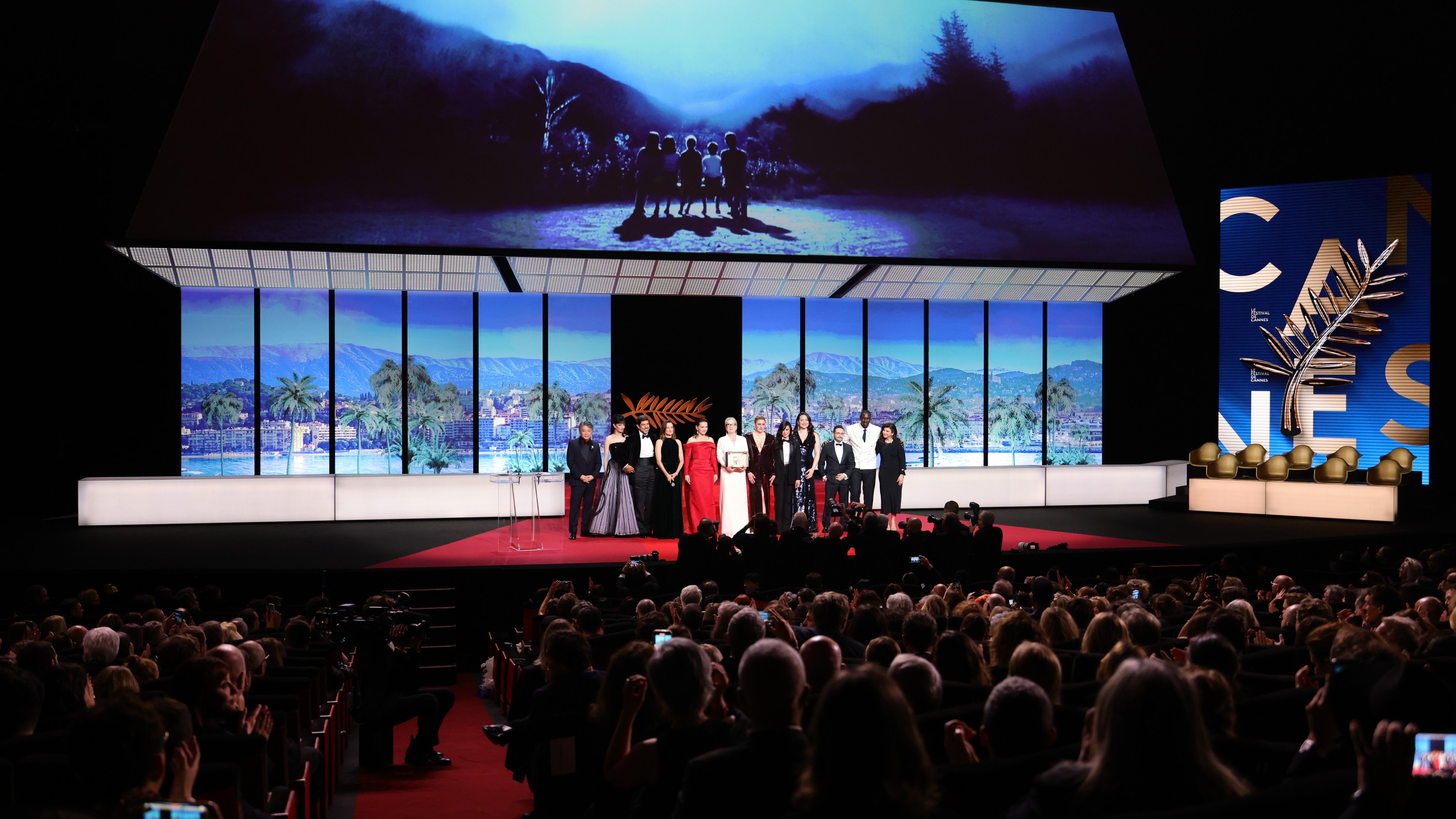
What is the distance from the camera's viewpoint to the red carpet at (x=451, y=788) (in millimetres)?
4680

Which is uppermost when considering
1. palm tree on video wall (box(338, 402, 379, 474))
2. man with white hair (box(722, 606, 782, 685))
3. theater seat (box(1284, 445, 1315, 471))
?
palm tree on video wall (box(338, 402, 379, 474))

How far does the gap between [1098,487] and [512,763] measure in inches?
491

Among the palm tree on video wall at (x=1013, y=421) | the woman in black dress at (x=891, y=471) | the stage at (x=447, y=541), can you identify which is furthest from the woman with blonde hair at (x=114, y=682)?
the palm tree on video wall at (x=1013, y=421)

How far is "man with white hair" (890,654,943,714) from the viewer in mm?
2684

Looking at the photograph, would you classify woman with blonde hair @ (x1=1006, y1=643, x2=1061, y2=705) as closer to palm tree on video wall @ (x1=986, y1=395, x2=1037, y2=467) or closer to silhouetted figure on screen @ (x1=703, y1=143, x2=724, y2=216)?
silhouetted figure on screen @ (x1=703, y1=143, x2=724, y2=216)

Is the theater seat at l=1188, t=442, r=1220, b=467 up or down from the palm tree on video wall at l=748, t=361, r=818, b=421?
down

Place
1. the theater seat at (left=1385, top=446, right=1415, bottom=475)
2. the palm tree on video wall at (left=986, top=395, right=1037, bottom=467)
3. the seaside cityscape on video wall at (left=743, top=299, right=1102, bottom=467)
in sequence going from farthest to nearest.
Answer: the palm tree on video wall at (left=986, top=395, right=1037, bottom=467), the seaside cityscape on video wall at (left=743, top=299, right=1102, bottom=467), the theater seat at (left=1385, top=446, right=1415, bottom=475)

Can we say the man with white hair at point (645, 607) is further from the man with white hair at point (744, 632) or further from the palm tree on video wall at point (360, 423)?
the palm tree on video wall at point (360, 423)

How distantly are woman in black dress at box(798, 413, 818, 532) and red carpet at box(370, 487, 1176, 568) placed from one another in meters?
0.33

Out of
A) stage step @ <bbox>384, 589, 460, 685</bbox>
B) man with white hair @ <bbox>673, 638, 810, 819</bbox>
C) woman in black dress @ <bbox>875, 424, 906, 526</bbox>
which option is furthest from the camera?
woman in black dress @ <bbox>875, 424, 906, 526</bbox>

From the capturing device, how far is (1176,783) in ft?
5.75

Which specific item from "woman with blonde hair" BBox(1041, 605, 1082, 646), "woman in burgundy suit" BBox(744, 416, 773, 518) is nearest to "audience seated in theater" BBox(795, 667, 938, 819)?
"woman with blonde hair" BBox(1041, 605, 1082, 646)

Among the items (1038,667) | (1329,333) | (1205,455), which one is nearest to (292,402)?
(1205,455)

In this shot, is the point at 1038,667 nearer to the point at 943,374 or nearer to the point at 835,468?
the point at 835,468
